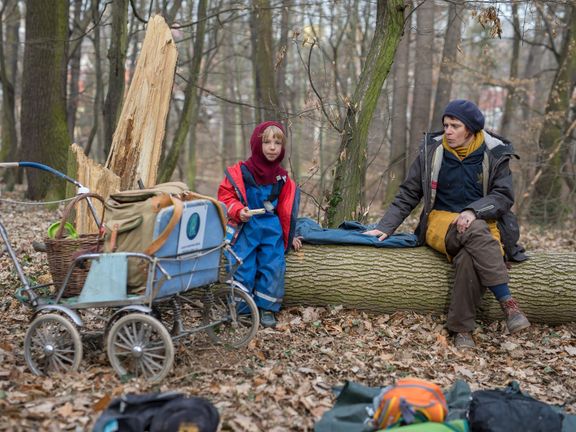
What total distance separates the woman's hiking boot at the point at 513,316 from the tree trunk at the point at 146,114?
3627 mm

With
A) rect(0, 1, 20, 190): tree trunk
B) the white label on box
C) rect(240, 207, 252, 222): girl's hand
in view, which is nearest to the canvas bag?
the white label on box

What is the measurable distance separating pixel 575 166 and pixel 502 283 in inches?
353

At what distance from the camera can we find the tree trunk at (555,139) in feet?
43.3

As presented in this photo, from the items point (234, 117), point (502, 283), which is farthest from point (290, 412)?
point (234, 117)

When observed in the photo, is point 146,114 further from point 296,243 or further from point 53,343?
point 53,343

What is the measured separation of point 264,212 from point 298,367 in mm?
1460

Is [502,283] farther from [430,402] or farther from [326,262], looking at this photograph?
[430,402]

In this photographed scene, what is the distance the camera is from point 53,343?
183 inches

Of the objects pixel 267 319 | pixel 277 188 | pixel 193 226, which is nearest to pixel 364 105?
pixel 277 188

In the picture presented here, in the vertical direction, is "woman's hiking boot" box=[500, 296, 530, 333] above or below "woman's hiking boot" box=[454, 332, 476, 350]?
above

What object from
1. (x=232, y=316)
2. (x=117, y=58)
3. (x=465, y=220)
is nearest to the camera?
(x=232, y=316)

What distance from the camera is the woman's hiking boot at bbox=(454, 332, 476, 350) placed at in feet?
18.8

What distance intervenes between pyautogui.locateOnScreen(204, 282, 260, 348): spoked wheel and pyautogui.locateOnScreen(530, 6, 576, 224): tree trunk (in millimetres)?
9251

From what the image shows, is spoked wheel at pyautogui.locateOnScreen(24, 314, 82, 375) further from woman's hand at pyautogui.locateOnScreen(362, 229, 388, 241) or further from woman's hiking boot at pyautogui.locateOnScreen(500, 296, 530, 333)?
woman's hiking boot at pyautogui.locateOnScreen(500, 296, 530, 333)
